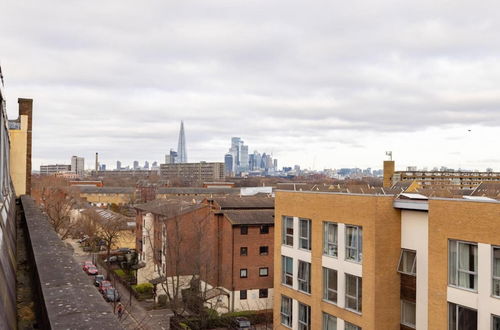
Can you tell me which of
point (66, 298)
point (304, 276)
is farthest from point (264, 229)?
point (66, 298)

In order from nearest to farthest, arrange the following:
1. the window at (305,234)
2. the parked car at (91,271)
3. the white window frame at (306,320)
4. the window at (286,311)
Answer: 1. the white window frame at (306,320)
2. the window at (305,234)
3. the window at (286,311)
4. the parked car at (91,271)

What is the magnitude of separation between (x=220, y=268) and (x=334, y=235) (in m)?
19.1

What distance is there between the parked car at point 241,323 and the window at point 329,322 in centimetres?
1262

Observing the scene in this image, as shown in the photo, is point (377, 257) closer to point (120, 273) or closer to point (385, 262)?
point (385, 262)

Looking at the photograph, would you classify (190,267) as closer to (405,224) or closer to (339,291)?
(339,291)

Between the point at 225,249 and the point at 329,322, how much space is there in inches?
670

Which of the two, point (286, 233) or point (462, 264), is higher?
point (462, 264)

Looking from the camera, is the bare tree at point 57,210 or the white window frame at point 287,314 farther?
the bare tree at point 57,210

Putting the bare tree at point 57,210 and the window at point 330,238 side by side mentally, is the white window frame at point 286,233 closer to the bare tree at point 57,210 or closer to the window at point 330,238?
the window at point 330,238

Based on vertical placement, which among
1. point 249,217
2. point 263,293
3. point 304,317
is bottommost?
point 263,293

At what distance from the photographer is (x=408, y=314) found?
18406 millimetres

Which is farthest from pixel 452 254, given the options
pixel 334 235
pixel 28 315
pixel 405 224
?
pixel 28 315

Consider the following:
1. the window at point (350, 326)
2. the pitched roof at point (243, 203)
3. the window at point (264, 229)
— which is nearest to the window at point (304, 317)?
the window at point (350, 326)

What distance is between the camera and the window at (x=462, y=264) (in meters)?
14.9
